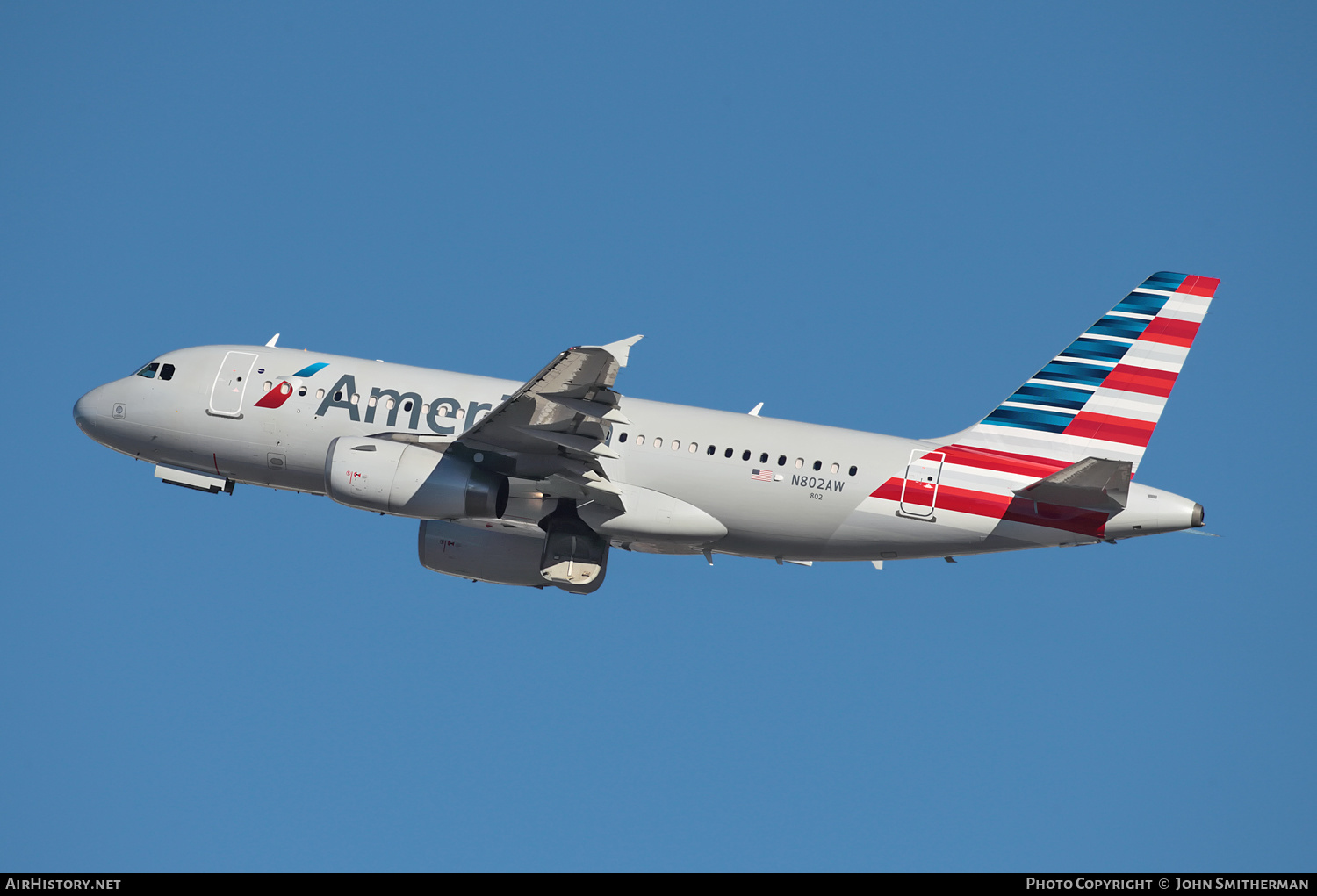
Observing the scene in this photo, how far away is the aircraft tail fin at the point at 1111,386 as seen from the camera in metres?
31.8

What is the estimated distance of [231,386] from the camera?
109ft

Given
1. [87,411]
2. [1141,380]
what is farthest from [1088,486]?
[87,411]

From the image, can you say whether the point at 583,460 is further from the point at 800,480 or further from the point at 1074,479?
the point at 1074,479

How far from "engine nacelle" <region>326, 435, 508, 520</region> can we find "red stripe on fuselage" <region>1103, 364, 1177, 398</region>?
15232 mm

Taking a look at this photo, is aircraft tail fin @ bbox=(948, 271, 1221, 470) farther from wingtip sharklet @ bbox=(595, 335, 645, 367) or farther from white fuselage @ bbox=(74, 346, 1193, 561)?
wingtip sharklet @ bbox=(595, 335, 645, 367)

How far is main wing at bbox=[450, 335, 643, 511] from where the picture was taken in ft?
92.2

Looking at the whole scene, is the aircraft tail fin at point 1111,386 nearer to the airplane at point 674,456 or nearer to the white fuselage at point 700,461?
the airplane at point 674,456

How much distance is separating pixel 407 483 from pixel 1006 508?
13865 millimetres

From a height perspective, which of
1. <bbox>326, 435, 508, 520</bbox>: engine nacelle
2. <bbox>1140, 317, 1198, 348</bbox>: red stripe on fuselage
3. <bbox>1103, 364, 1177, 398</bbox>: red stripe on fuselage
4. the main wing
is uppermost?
<bbox>1140, 317, 1198, 348</bbox>: red stripe on fuselage

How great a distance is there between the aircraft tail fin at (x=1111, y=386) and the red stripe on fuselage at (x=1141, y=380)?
0.02 meters

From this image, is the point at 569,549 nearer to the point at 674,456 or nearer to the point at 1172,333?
the point at 674,456

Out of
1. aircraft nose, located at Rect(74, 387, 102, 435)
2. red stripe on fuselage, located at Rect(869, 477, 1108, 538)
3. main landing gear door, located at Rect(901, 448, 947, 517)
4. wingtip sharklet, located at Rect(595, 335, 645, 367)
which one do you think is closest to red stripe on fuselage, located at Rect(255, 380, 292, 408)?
aircraft nose, located at Rect(74, 387, 102, 435)

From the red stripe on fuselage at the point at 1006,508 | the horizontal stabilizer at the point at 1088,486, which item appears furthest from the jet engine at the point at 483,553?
the horizontal stabilizer at the point at 1088,486
